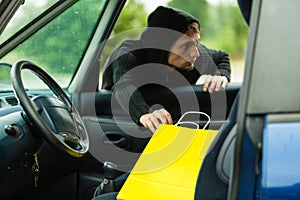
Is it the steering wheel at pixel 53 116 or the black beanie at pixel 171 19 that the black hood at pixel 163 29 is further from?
the steering wheel at pixel 53 116

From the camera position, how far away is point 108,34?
290 cm

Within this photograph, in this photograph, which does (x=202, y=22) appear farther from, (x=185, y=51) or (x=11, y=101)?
(x=11, y=101)

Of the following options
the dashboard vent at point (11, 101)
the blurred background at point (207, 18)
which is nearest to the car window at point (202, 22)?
the blurred background at point (207, 18)

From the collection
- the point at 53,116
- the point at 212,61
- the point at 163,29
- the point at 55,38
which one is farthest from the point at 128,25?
the point at 53,116

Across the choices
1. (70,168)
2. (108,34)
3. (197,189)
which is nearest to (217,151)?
(197,189)

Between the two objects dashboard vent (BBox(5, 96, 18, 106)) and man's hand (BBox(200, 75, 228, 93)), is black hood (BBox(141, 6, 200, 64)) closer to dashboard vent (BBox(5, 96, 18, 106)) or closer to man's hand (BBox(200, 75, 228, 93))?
man's hand (BBox(200, 75, 228, 93))

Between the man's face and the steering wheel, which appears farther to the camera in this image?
the man's face

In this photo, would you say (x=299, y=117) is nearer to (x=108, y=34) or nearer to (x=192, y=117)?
(x=192, y=117)

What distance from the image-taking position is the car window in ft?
8.71

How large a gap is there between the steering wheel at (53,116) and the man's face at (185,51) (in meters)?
0.82

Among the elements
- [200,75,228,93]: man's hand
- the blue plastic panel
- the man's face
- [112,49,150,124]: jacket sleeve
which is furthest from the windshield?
the blue plastic panel

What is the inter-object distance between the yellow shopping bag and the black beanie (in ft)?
3.37

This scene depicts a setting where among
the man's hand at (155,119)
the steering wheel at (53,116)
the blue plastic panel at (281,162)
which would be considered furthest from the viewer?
Answer: the man's hand at (155,119)

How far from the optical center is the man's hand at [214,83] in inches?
98.8
